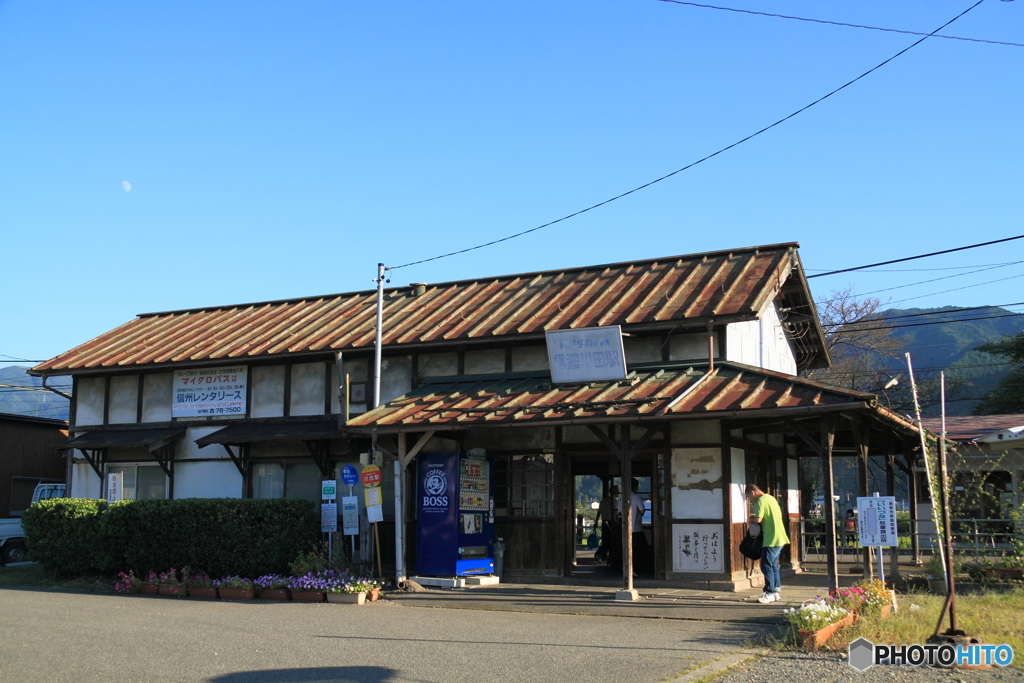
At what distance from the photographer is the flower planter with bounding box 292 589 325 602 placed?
14383mm

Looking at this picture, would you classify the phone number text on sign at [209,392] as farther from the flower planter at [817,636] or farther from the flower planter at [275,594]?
the flower planter at [817,636]

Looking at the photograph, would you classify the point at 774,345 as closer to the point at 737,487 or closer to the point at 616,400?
the point at 737,487

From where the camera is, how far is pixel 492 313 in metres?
17.9

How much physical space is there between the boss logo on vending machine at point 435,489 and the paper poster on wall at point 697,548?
155 inches

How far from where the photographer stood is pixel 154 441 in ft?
61.8

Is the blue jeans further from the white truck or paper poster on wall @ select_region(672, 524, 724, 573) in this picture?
the white truck

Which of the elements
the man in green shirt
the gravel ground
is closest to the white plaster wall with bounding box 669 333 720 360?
the man in green shirt

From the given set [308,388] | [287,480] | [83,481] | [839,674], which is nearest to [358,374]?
[308,388]

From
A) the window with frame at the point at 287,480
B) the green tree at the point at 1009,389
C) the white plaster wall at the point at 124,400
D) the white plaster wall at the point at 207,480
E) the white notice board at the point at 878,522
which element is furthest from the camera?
the green tree at the point at 1009,389

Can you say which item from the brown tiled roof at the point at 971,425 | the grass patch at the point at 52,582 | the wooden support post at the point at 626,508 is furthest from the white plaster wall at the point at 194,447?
the brown tiled roof at the point at 971,425

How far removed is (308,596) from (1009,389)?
99.0ft

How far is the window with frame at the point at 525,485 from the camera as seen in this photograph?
1631 centimetres

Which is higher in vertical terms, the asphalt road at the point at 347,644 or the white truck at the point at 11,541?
the white truck at the point at 11,541

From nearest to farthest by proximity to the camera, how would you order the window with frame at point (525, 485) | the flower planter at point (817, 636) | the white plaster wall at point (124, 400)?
the flower planter at point (817, 636) → the window with frame at point (525, 485) → the white plaster wall at point (124, 400)
